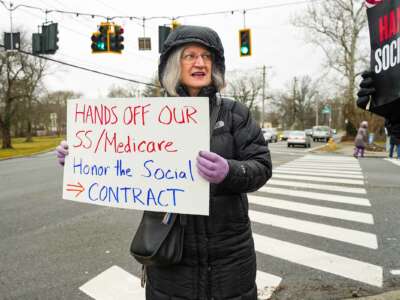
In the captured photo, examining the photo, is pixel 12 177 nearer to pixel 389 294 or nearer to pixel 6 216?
pixel 6 216

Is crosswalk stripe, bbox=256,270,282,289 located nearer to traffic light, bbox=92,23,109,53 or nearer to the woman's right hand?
the woman's right hand

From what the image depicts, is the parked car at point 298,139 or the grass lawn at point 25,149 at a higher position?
the parked car at point 298,139

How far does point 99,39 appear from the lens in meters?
14.9

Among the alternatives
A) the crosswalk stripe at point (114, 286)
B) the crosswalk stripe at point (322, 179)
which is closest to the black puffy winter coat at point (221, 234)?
the crosswalk stripe at point (114, 286)

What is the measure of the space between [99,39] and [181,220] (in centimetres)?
1458

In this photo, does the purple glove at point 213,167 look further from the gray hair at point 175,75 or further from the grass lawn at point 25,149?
the grass lawn at point 25,149

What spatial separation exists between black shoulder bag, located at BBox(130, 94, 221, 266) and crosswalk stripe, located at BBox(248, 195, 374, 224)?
5187mm

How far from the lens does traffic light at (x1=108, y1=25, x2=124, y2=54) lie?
49.2 feet

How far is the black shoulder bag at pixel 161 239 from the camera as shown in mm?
1744

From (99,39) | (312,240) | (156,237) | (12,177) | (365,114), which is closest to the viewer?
(156,237)

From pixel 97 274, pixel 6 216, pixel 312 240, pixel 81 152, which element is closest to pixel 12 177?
pixel 6 216

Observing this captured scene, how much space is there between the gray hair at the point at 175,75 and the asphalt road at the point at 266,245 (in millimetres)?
2343

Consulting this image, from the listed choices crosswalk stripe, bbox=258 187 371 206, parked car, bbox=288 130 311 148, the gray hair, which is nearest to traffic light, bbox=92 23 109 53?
crosswalk stripe, bbox=258 187 371 206

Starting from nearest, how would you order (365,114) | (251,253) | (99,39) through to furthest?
1. (251,253)
2. (99,39)
3. (365,114)
